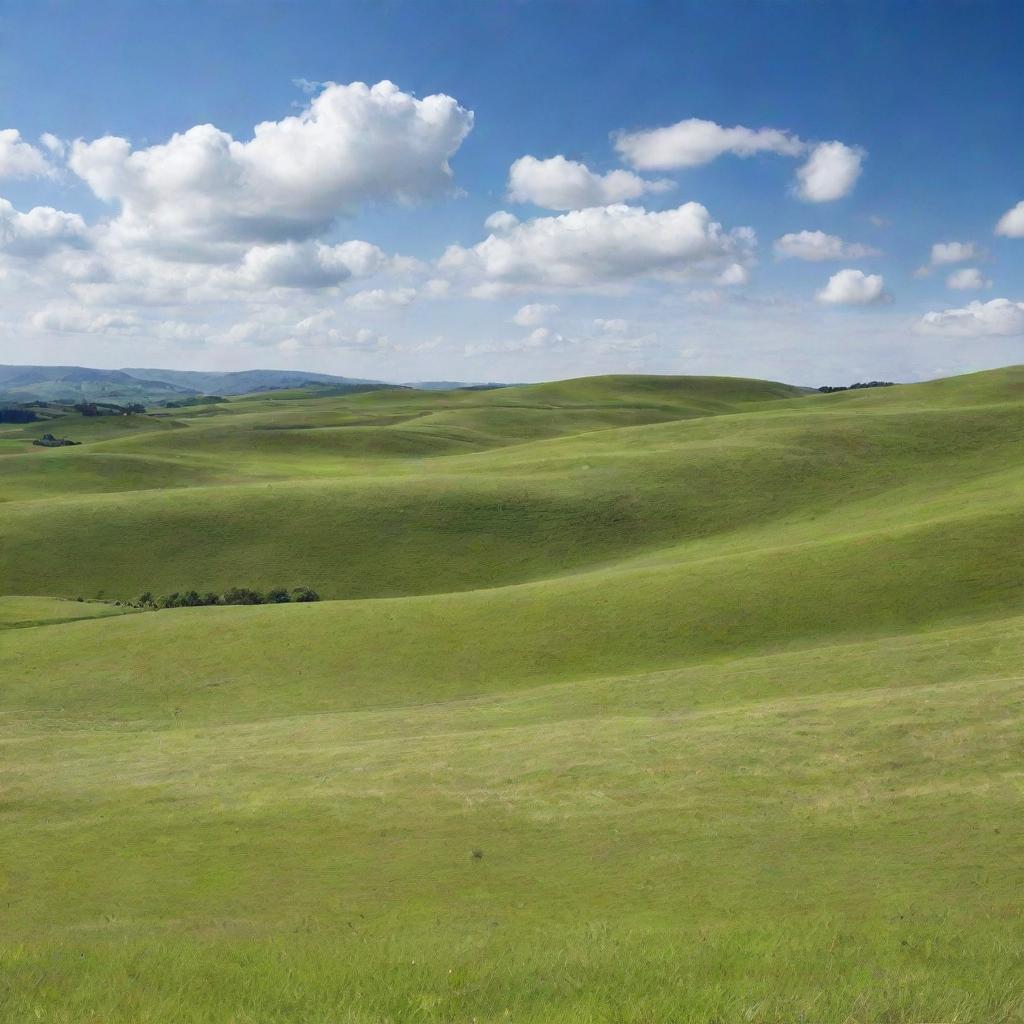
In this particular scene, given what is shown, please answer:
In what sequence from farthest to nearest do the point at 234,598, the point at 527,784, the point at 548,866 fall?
the point at 234,598 → the point at 527,784 → the point at 548,866

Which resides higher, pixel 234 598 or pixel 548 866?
pixel 548 866

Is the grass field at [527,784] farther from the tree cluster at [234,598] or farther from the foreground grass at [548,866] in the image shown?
the tree cluster at [234,598]

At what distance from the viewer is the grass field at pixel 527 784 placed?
1101cm

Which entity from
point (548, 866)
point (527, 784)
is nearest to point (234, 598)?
point (527, 784)

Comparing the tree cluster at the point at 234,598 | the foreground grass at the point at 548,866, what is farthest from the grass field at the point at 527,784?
the tree cluster at the point at 234,598

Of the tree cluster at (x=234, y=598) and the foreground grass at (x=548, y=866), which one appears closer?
the foreground grass at (x=548, y=866)

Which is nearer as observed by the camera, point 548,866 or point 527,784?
point 548,866

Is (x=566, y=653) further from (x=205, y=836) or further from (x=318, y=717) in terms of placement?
(x=205, y=836)

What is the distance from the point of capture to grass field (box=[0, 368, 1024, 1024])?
11008mm

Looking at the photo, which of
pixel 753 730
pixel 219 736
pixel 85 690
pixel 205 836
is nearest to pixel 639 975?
pixel 205 836

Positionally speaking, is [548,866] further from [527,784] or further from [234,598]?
[234,598]

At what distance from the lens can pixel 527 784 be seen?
768 inches

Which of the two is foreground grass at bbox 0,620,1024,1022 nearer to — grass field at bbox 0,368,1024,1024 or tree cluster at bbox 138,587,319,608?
grass field at bbox 0,368,1024,1024

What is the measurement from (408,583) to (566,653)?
2537 cm
